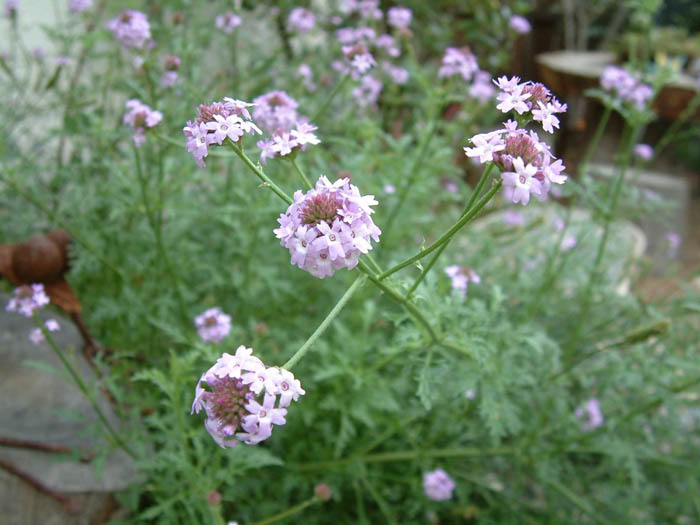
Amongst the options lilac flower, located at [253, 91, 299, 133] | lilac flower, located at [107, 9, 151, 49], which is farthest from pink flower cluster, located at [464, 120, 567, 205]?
lilac flower, located at [107, 9, 151, 49]

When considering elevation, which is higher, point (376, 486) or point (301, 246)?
point (301, 246)

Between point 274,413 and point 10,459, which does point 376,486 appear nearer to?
point 10,459

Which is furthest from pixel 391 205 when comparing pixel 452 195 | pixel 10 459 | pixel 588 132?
pixel 588 132

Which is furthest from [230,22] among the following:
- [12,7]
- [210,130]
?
[210,130]

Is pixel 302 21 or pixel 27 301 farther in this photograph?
pixel 302 21

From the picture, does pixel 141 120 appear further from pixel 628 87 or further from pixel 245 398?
pixel 628 87

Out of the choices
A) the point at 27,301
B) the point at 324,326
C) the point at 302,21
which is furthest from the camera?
the point at 302,21

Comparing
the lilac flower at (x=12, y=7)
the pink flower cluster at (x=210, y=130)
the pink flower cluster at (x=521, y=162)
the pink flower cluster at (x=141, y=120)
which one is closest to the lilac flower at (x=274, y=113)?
the pink flower cluster at (x=141, y=120)

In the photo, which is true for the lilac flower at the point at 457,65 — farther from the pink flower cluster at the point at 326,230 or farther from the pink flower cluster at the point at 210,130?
the pink flower cluster at the point at 326,230
